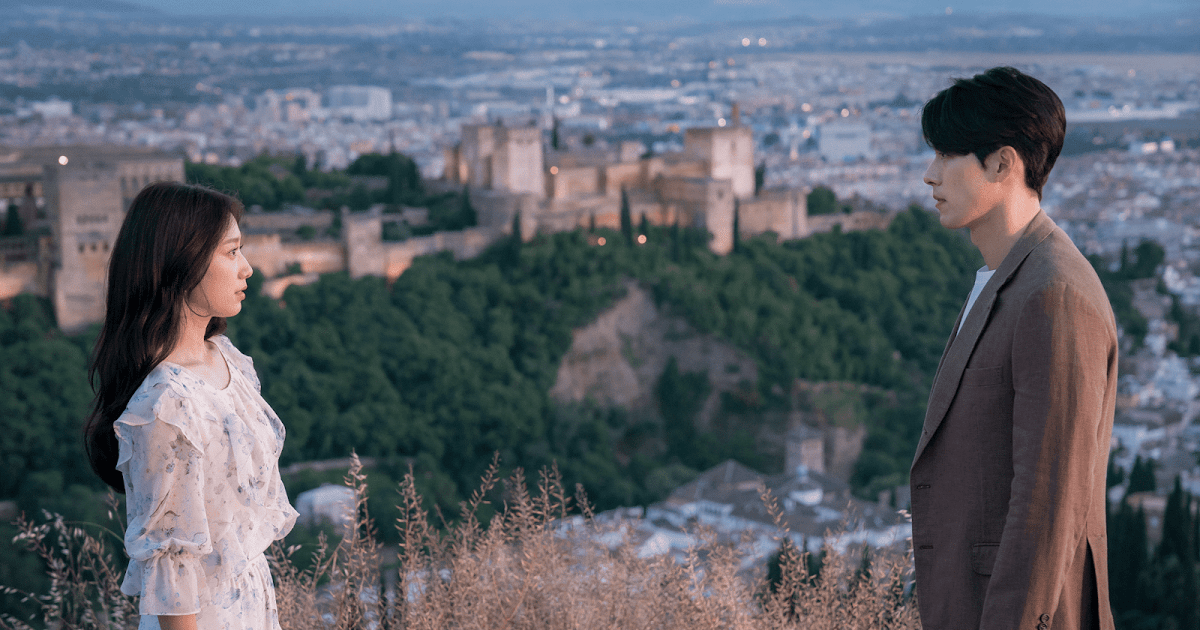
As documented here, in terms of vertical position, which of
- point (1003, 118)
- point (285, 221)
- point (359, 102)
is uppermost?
point (359, 102)

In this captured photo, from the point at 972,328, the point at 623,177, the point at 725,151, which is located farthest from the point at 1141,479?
the point at 972,328

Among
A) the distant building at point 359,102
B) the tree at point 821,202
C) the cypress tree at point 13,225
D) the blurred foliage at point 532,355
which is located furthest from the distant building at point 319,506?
the distant building at point 359,102

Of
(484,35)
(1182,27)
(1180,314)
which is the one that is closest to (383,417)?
(1180,314)

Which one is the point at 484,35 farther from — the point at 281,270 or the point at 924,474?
the point at 924,474

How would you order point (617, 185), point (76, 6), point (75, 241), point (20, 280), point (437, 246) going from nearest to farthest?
point (20, 280) → point (75, 241) → point (437, 246) → point (617, 185) → point (76, 6)

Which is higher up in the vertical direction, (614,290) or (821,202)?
(821,202)

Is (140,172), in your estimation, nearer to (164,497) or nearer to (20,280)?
(20,280)

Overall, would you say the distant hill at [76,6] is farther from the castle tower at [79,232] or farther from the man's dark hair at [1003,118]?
the man's dark hair at [1003,118]
